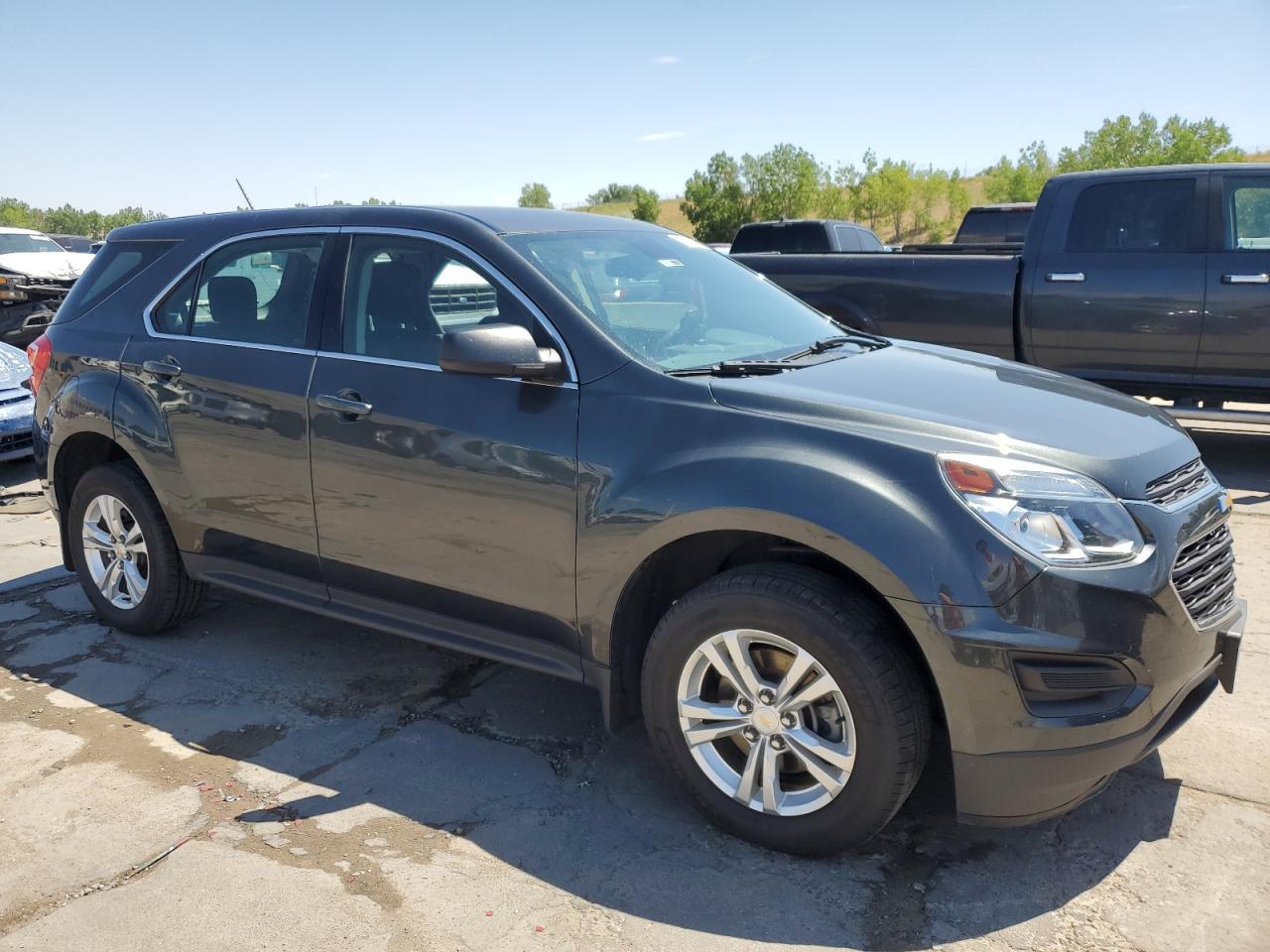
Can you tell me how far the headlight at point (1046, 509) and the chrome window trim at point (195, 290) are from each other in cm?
246

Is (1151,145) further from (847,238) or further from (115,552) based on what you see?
(115,552)

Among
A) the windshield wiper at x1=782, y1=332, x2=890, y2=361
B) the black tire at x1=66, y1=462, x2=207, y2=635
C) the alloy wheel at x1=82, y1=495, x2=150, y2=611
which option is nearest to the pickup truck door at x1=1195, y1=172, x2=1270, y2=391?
the windshield wiper at x1=782, y1=332, x2=890, y2=361

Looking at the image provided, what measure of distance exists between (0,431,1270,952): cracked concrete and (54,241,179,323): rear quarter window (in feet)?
5.54

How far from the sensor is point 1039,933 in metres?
2.63

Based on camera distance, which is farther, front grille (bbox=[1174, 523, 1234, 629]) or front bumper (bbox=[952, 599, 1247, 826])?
front grille (bbox=[1174, 523, 1234, 629])

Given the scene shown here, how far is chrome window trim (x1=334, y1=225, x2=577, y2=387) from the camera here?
10.9 feet

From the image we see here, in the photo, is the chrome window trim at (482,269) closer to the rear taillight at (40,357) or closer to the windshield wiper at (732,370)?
the windshield wiper at (732,370)

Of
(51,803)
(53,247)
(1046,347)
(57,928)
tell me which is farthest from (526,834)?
(53,247)

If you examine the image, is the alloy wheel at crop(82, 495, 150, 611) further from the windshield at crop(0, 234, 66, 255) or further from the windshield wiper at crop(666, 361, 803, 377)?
the windshield at crop(0, 234, 66, 255)

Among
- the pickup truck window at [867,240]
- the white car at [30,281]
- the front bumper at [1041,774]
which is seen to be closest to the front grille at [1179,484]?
the front bumper at [1041,774]

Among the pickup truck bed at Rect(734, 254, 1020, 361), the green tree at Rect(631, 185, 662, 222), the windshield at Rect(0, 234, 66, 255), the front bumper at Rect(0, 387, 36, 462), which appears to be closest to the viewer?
the pickup truck bed at Rect(734, 254, 1020, 361)

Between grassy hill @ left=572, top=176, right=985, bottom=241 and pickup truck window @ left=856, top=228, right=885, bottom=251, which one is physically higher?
grassy hill @ left=572, top=176, right=985, bottom=241

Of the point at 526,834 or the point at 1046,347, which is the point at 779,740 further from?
the point at 1046,347

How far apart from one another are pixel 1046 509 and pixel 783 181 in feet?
194
